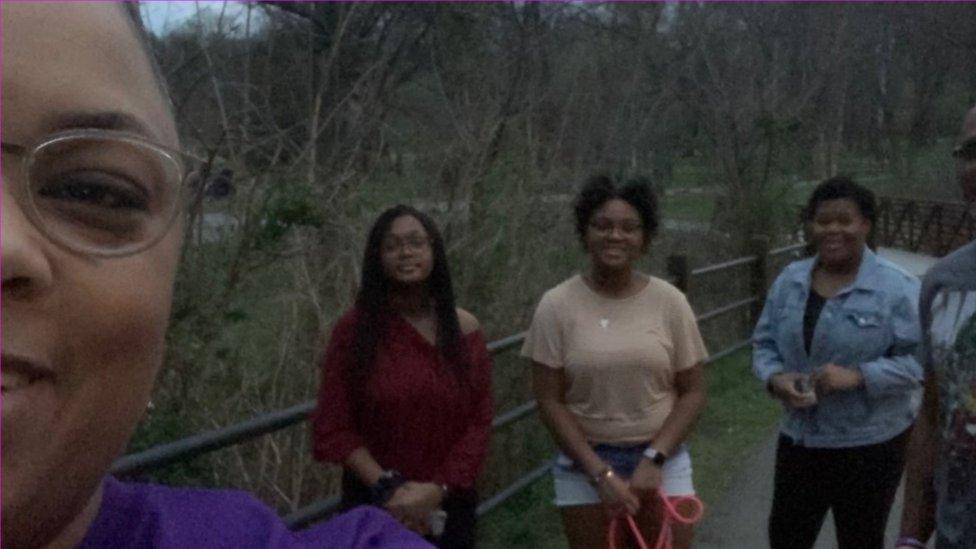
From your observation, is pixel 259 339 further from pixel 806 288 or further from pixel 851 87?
pixel 851 87

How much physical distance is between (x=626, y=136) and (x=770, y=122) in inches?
128

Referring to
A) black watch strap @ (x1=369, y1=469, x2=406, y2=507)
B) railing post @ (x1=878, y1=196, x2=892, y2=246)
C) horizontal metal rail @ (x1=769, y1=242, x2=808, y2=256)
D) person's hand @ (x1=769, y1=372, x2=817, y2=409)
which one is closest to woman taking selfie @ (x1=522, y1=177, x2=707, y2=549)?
person's hand @ (x1=769, y1=372, x2=817, y2=409)

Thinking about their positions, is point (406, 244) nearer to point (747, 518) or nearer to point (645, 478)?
point (645, 478)

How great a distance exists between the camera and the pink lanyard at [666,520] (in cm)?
379

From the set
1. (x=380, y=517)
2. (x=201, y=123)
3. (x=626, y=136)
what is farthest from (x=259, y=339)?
(x=626, y=136)

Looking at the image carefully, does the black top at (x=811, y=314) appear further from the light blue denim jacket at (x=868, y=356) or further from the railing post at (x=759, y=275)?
the railing post at (x=759, y=275)

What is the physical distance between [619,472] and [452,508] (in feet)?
1.94

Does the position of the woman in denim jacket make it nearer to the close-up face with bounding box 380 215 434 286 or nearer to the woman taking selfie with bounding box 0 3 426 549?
the close-up face with bounding box 380 215 434 286

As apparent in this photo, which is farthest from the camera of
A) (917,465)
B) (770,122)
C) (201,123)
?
(770,122)

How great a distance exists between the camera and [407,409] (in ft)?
11.6

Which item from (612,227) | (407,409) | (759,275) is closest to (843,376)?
(612,227)

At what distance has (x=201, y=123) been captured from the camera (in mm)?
5078

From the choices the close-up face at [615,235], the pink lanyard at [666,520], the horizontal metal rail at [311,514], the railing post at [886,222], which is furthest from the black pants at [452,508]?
the railing post at [886,222]

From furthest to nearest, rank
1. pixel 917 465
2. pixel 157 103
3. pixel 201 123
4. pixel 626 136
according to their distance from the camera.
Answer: pixel 626 136 < pixel 201 123 < pixel 917 465 < pixel 157 103
